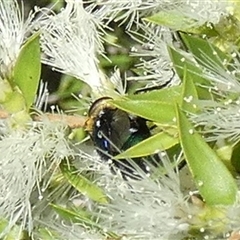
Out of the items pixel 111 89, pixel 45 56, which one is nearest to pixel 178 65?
pixel 111 89

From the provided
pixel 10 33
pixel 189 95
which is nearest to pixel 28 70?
pixel 10 33

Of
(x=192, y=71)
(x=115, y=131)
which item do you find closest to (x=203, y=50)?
(x=192, y=71)

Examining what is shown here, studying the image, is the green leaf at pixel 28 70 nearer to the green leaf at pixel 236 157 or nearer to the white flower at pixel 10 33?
the white flower at pixel 10 33

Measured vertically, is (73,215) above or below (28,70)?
below

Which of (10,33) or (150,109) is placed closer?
(150,109)

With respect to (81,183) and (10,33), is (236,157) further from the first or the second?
(10,33)
